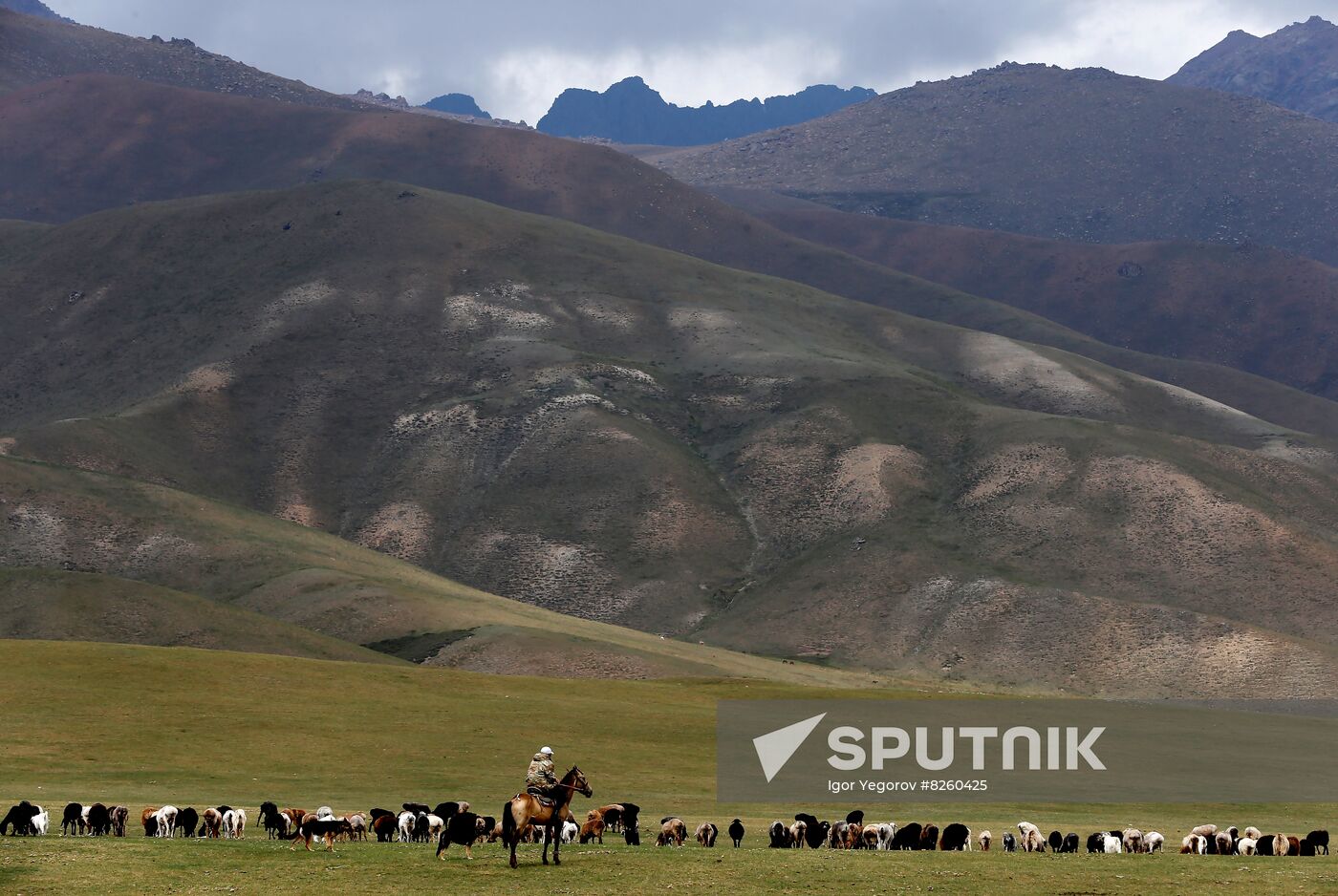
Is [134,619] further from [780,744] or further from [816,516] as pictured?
[816,516]

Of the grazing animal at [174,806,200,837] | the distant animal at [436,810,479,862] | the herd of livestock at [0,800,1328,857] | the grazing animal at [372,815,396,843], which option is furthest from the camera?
the grazing animal at [174,806,200,837]

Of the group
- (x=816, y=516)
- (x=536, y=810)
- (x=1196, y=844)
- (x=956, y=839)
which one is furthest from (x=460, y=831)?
(x=816, y=516)

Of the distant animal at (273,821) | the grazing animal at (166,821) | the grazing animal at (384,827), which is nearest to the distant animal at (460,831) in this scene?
the grazing animal at (384,827)

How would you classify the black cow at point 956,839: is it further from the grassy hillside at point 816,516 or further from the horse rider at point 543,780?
the grassy hillside at point 816,516

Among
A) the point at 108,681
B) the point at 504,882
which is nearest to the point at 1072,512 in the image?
the point at 108,681

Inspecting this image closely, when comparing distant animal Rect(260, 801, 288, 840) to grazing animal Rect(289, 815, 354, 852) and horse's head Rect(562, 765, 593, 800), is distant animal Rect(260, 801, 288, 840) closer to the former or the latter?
grazing animal Rect(289, 815, 354, 852)

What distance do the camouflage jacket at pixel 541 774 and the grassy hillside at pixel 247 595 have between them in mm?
76921

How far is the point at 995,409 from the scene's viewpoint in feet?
652


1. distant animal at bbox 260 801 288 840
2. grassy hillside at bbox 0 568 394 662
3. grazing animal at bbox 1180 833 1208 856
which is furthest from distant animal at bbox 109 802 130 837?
grassy hillside at bbox 0 568 394 662

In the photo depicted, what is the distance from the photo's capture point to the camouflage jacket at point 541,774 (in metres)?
28.7

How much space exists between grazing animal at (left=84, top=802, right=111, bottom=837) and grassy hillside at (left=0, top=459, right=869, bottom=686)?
63.8 m

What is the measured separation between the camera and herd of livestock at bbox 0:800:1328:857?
38.5m

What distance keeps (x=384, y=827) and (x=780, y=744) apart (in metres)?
34.5

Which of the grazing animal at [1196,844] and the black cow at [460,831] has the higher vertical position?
the black cow at [460,831]
